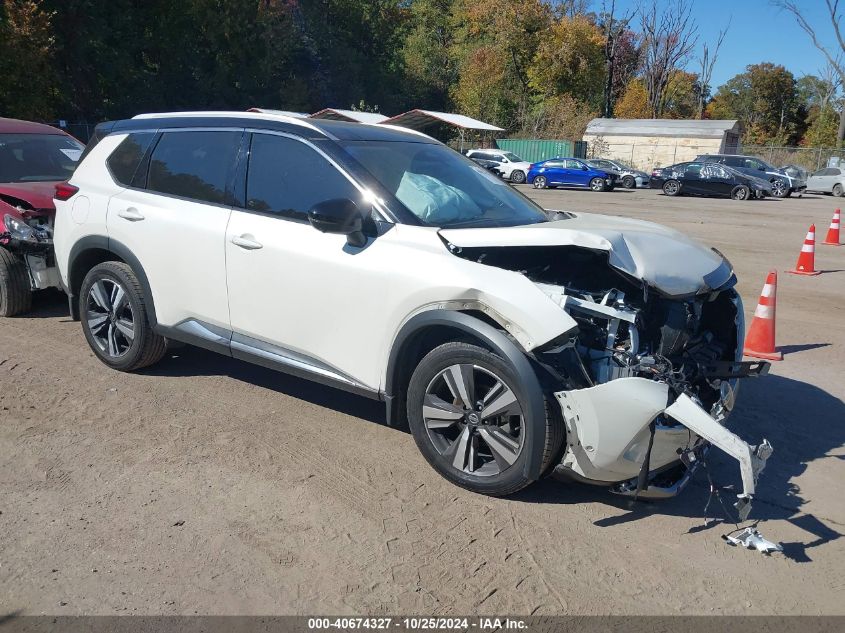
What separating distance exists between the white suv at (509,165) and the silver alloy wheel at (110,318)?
99.7 ft

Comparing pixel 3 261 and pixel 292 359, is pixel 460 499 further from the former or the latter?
pixel 3 261

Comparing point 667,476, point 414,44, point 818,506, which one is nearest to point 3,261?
point 667,476

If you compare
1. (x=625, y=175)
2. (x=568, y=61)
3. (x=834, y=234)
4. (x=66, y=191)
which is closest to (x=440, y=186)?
(x=66, y=191)

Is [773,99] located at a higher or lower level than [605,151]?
higher

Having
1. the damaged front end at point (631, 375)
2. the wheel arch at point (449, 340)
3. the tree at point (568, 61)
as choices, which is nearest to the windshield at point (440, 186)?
the damaged front end at point (631, 375)

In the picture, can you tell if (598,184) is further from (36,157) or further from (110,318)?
(110,318)

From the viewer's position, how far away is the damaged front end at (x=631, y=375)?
322cm

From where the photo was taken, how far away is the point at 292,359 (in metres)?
4.30

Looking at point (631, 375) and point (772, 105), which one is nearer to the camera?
point (631, 375)

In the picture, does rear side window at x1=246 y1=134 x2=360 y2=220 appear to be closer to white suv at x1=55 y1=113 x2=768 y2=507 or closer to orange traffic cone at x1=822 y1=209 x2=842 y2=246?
white suv at x1=55 y1=113 x2=768 y2=507

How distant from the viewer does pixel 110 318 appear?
528 centimetres

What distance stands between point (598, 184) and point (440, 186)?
2830 cm

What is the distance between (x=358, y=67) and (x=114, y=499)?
47687mm

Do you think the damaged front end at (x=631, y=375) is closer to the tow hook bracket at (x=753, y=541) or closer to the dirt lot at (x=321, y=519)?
the tow hook bracket at (x=753, y=541)
